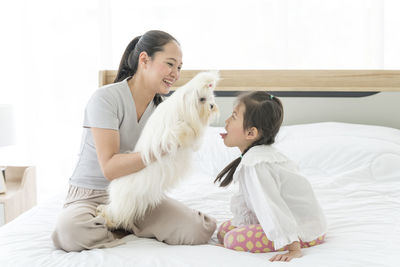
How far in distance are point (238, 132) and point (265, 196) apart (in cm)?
26

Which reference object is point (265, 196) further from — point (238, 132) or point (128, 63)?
point (128, 63)

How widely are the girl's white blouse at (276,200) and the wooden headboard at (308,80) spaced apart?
1.35 m

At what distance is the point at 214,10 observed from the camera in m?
2.79

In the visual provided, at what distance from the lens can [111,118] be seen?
1.39m

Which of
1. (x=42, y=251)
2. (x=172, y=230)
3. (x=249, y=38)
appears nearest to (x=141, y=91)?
(x=172, y=230)

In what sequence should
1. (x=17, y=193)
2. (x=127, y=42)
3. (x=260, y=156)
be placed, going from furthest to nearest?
(x=127, y=42) < (x=17, y=193) < (x=260, y=156)

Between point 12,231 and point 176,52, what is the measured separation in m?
0.84

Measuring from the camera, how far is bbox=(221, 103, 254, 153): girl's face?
137 centimetres

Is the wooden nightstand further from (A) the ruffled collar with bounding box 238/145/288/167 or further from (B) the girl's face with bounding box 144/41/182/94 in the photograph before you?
(A) the ruffled collar with bounding box 238/145/288/167

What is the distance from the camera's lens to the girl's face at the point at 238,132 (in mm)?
1373

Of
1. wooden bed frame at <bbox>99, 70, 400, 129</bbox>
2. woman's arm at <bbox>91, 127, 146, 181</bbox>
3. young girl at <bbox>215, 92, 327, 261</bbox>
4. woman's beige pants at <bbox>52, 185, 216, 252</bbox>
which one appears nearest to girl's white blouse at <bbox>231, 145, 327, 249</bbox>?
young girl at <bbox>215, 92, 327, 261</bbox>

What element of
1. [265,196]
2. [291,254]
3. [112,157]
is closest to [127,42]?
[112,157]

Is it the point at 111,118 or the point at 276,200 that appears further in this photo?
the point at 111,118

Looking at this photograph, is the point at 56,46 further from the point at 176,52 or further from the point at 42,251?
the point at 42,251
